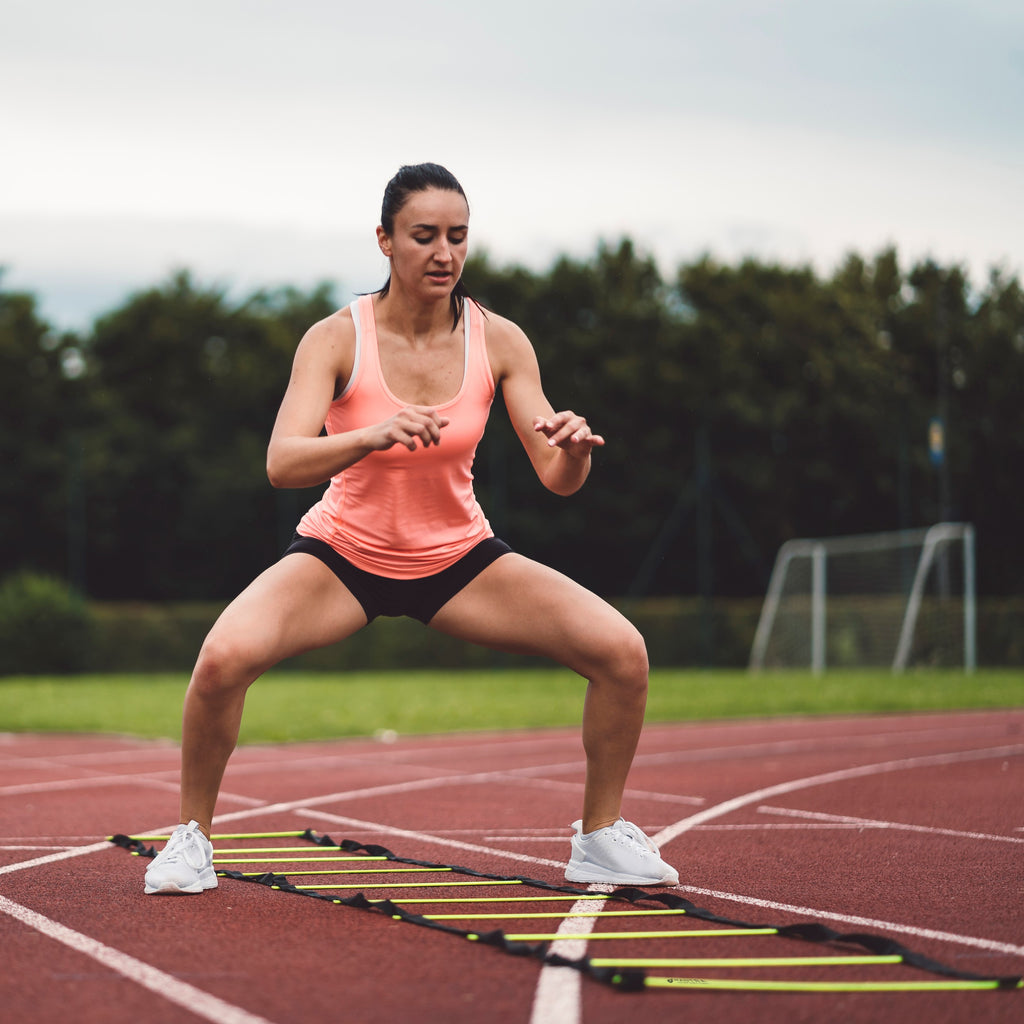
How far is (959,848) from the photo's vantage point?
5.40 meters

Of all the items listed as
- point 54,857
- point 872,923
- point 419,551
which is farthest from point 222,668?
point 872,923

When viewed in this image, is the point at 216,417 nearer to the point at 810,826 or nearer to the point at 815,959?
the point at 810,826

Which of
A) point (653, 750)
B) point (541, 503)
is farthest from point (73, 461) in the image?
point (653, 750)

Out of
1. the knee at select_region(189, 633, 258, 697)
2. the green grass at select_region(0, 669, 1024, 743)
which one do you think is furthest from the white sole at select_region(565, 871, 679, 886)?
the green grass at select_region(0, 669, 1024, 743)

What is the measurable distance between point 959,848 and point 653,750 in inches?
196

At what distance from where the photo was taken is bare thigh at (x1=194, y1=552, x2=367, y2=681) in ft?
13.9

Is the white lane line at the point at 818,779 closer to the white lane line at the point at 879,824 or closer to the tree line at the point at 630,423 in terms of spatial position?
the white lane line at the point at 879,824

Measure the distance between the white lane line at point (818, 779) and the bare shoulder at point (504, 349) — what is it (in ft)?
6.99

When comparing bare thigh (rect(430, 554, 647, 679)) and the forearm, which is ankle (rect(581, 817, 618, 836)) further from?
the forearm

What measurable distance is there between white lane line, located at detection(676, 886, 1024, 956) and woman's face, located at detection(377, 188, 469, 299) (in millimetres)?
2046

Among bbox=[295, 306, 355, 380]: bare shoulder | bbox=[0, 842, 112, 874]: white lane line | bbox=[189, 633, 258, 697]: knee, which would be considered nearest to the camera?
bbox=[189, 633, 258, 697]: knee

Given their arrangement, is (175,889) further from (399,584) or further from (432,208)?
(432,208)

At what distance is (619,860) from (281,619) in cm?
130

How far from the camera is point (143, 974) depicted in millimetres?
Result: 3361
